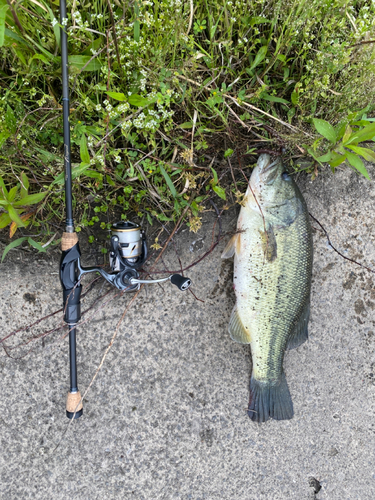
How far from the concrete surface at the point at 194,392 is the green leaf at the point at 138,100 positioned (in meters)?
0.79

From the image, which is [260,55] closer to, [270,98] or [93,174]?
[270,98]

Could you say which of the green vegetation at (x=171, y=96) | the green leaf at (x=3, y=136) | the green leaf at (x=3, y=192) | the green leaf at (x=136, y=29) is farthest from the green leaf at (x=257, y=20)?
the green leaf at (x=3, y=192)

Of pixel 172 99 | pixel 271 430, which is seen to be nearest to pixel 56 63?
pixel 172 99

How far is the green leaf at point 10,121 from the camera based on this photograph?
1.62 metres

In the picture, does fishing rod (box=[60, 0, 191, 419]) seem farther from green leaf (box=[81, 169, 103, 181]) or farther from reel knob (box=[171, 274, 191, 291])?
green leaf (box=[81, 169, 103, 181])

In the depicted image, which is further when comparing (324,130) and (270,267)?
(270,267)

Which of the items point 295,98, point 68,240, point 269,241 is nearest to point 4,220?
point 68,240

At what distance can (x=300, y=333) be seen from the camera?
6.75ft

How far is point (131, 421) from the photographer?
81.1 inches

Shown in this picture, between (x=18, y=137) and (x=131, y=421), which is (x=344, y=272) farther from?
(x=18, y=137)

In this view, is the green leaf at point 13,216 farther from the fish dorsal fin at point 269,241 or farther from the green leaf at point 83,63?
the fish dorsal fin at point 269,241

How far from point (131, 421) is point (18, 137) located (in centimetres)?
177

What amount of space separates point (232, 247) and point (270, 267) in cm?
25

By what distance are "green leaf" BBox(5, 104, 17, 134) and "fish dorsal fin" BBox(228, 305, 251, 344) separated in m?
1.55
